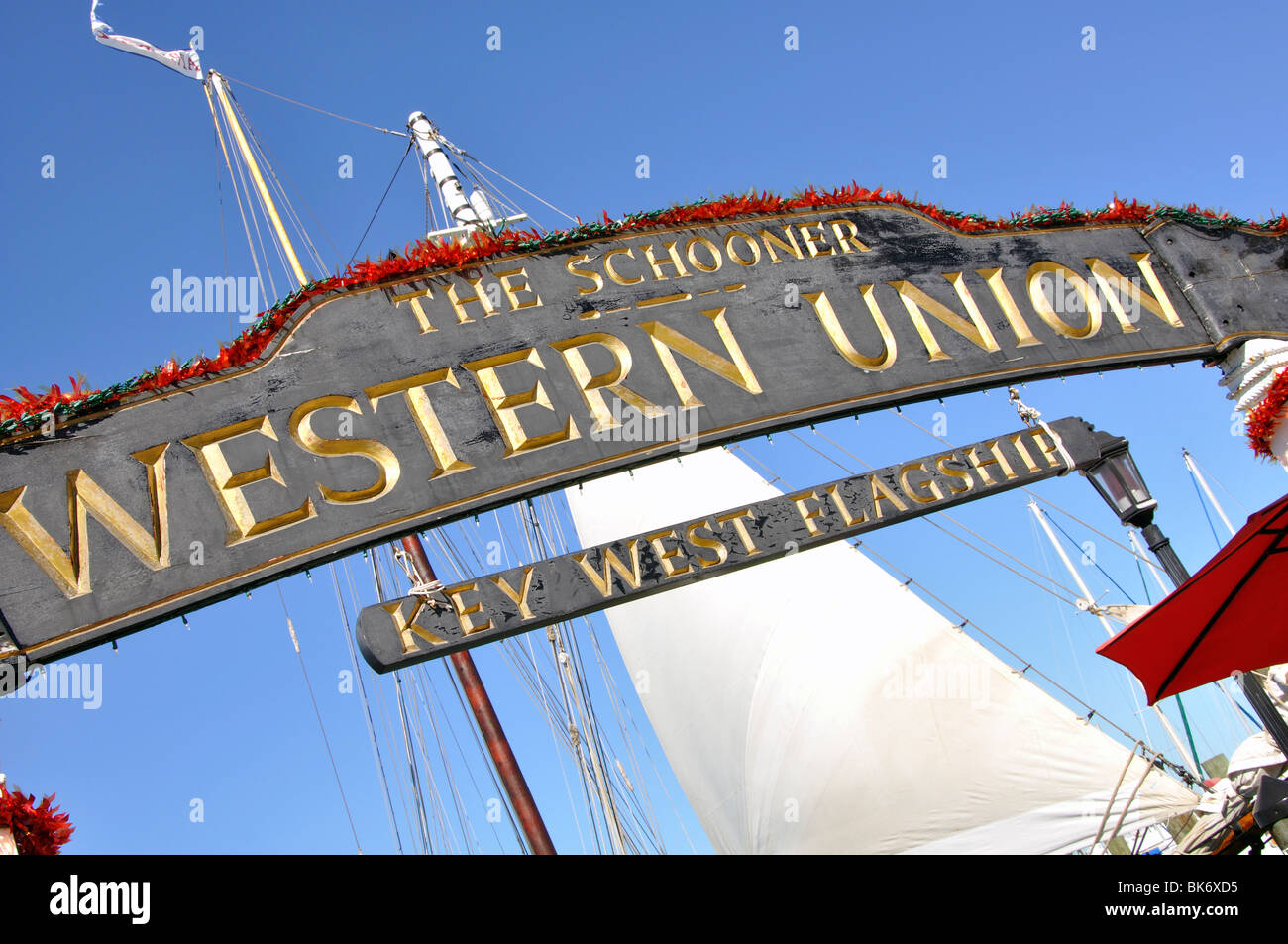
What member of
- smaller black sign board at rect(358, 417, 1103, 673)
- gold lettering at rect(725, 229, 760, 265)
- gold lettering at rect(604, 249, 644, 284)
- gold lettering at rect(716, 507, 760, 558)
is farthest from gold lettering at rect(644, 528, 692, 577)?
gold lettering at rect(725, 229, 760, 265)

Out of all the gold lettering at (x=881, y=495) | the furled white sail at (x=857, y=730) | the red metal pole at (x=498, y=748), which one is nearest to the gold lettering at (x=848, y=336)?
the gold lettering at (x=881, y=495)

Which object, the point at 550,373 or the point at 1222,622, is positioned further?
the point at 550,373

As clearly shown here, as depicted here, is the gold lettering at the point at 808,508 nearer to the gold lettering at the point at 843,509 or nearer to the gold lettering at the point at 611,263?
the gold lettering at the point at 843,509

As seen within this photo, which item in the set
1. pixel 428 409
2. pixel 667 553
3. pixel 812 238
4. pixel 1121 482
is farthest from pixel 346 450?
pixel 1121 482

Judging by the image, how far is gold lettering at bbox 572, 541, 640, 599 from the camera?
485 cm

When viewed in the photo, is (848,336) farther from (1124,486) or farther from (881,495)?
(1124,486)

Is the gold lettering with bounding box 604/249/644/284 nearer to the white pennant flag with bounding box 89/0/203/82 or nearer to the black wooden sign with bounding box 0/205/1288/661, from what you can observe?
the black wooden sign with bounding box 0/205/1288/661

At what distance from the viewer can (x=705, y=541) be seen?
5066 mm

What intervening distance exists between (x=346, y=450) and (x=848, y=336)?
331 cm

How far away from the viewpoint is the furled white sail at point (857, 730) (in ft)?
57.1

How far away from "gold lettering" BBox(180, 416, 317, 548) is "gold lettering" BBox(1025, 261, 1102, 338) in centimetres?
514

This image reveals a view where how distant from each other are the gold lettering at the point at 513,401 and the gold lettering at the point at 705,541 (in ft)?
3.18
